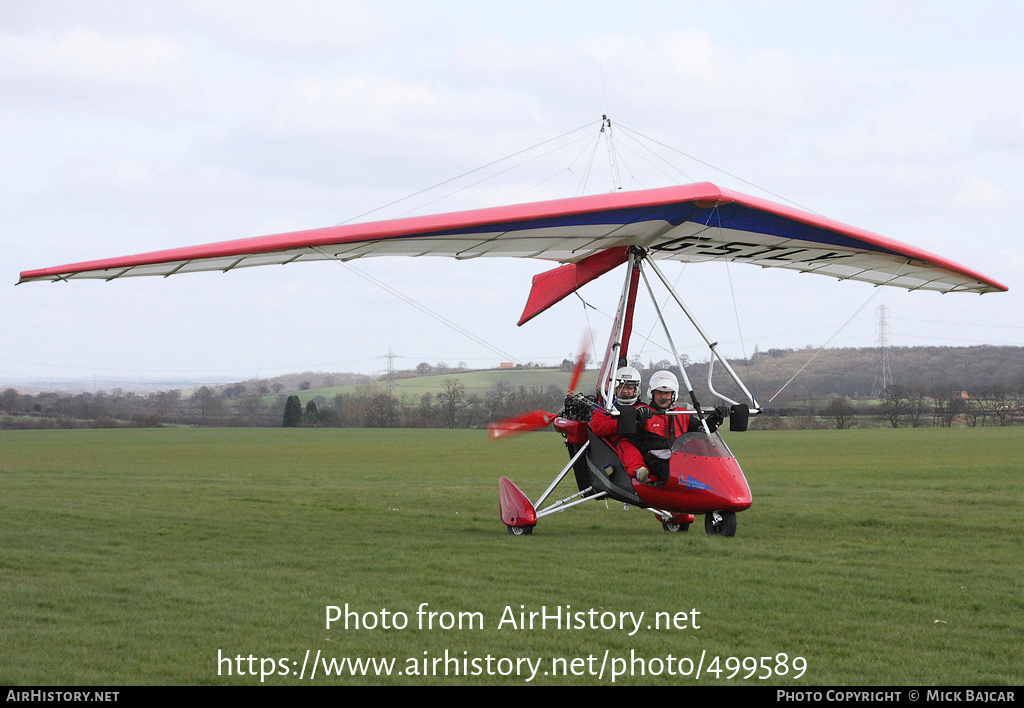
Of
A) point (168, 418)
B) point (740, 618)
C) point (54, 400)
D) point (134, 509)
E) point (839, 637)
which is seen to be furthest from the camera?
point (54, 400)

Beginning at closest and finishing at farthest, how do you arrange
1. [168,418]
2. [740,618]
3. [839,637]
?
[839,637], [740,618], [168,418]

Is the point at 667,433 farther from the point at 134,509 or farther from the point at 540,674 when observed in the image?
the point at 134,509

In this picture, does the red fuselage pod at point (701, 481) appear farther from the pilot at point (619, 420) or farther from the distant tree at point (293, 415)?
the distant tree at point (293, 415)

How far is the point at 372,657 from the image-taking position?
4.76 meters

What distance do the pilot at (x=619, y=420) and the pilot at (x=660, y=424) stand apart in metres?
0.09

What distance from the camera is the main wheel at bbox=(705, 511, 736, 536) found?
9.00 m

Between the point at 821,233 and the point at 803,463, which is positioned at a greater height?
the point at 821,233

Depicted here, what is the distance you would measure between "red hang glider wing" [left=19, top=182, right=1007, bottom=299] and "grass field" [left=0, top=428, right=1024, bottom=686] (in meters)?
2.69

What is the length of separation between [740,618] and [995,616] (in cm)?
157

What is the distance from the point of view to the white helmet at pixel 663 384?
31.3 ft

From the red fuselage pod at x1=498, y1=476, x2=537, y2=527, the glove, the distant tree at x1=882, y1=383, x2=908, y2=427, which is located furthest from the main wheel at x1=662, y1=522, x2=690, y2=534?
the distant tree at x1=882, y1=383, x2=908, y2=427

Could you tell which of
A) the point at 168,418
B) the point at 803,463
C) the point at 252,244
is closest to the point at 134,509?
the point at 252,244

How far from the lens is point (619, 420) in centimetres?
879

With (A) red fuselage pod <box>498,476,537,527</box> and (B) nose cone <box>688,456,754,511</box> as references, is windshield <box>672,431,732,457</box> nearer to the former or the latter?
(B) nose cone <box>688,456,754,511</box>
